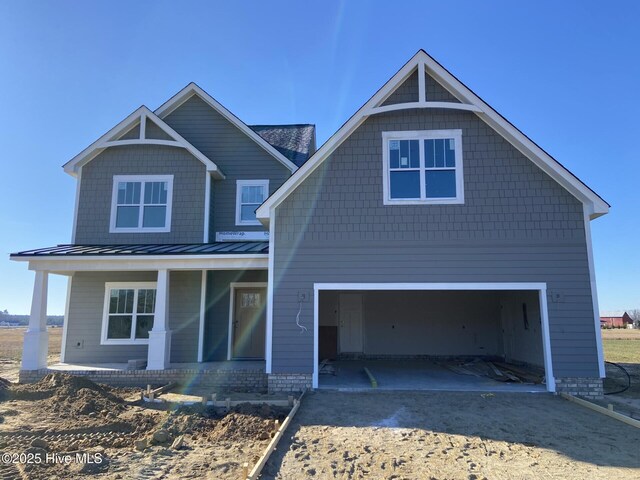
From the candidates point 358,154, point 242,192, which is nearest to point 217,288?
point 242,192

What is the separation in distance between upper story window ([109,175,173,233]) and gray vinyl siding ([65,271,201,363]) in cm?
143

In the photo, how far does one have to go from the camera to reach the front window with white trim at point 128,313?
1223 centimetres

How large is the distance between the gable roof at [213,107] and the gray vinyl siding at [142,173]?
1.80 meters

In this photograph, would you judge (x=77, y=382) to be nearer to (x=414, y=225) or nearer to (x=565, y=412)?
(x=414, y=225)

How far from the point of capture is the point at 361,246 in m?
9.57

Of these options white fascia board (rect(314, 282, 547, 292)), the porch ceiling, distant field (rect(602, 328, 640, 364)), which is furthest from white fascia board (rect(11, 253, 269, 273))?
distant field (rect(602, 328, 640, 364))

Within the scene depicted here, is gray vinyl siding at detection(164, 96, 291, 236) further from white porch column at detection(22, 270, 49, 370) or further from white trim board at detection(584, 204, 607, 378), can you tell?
white trim board at detection(584, 204, 607, 378)

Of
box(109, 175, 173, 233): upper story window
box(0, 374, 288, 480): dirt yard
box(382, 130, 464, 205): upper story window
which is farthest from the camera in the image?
box(109, 175, 173, 233): upper story window

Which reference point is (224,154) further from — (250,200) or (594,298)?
(594,298)

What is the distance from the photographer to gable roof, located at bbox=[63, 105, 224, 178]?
12.8 metres

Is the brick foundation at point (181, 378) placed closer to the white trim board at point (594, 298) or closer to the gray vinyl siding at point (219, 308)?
the gray vinyl siding at point (219, 308)

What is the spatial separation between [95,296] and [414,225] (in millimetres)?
9496

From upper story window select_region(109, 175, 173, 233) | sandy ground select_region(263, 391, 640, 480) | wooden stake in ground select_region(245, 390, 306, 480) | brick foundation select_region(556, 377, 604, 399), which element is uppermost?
upper story window select_region(109, 175, 173, 233)

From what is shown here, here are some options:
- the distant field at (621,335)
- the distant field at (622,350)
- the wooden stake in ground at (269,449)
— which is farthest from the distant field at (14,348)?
the distant field at (621,335)
